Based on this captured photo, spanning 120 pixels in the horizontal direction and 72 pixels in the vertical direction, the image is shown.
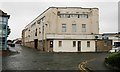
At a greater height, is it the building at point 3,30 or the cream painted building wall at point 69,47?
the building at point 3,30

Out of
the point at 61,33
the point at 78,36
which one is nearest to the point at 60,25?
the point at 61,33

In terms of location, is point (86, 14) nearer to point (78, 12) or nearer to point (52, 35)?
point (78, 12)

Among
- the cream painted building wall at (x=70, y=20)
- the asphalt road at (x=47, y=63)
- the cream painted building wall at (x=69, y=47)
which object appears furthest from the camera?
the cream painted building wall at (x=70, y=20)

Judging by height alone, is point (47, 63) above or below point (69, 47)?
above

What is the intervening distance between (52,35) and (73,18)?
6.67 metres

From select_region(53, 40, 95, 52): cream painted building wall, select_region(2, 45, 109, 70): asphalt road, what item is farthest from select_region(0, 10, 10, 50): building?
select_region(2, 45, 109, 70): asphalt road

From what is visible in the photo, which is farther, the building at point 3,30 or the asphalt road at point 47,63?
the building at point 3,30

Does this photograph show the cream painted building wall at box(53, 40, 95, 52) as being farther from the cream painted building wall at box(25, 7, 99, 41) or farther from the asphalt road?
the asphalt road

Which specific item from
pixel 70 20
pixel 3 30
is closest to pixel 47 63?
pixel 3 30

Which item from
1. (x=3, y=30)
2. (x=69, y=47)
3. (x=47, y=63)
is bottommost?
(x=69, y=47)

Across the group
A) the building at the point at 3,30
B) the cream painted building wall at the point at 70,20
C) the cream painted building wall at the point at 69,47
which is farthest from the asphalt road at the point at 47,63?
the cream painted building wall at the point at 70,20

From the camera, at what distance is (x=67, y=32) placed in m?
58.4

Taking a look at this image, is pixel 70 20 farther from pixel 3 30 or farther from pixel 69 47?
pixel 3 30

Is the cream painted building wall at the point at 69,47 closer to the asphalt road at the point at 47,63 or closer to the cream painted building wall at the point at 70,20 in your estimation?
the cream painted building wall at the point at 70,20
